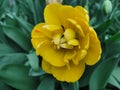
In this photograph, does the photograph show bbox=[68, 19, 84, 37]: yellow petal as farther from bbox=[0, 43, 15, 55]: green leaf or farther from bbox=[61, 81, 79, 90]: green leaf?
bbox=[0, 43, 15, 55]: green leaf

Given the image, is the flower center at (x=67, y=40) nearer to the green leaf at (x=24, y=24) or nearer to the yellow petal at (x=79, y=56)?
the yellow petal at (x=79, y=56)

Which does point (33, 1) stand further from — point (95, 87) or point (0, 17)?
point (95, 87)

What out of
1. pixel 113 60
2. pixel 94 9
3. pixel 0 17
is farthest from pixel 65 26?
pixel 0 17

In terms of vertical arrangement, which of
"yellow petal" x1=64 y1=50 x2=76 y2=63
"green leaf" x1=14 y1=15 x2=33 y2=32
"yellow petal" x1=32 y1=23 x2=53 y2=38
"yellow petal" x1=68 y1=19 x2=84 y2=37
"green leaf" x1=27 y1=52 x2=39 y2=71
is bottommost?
"green leaf" x1=27 y1=52 x2=39 y2=71

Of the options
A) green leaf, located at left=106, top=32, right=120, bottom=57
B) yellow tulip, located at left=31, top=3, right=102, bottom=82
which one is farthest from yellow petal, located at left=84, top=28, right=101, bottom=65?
green leaf, located at left=106, top=32, right=120, bottom=57

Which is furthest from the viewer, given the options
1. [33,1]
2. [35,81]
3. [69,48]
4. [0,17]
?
[0,17]

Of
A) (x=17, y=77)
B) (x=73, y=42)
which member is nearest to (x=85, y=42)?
(x=73, y=42)

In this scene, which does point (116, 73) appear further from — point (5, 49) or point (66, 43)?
point (5, 49)
